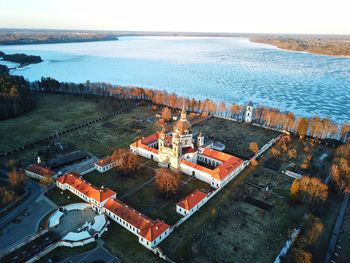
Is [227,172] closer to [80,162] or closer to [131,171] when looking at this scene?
[131,171]

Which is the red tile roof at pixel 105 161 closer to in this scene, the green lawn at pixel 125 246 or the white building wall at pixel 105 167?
the white building wall at pixel 105 167

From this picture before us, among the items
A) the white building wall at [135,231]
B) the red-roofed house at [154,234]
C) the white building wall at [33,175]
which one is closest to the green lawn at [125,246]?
the white building wall at [135,231]

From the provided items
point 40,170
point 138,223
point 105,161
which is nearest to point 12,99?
point 40,170

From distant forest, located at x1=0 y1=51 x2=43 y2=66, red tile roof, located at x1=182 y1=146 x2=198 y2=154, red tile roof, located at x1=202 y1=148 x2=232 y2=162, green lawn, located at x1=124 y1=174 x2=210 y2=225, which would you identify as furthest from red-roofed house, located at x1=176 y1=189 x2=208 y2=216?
distant forest, located at x1=0 y1=51 x2=43 y2=66

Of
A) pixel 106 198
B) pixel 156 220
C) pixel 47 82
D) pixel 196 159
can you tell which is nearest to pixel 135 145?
pixel 196 159

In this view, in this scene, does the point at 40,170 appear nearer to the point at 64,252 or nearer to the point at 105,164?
the point at 105,164

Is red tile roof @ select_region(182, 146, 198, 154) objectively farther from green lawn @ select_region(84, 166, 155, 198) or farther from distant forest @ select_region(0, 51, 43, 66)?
distant forest @ select_region(0, 51, 43, 66)
